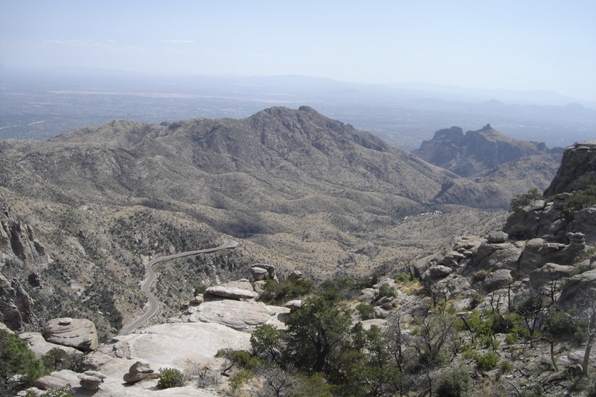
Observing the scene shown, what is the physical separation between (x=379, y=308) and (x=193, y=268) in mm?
75129

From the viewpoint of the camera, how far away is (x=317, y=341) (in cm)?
2784

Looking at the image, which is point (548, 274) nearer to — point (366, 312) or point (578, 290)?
point (578, 290)

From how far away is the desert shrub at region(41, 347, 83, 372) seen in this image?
2536 centimetres

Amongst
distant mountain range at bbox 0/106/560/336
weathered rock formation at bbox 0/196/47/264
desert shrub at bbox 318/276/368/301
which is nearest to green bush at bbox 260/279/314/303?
desert shrub at bbox 318/276/368/301

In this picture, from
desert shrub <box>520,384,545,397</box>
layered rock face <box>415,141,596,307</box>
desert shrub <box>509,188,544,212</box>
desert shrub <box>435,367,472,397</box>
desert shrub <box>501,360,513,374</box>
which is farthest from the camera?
desert shrub <box>509,188,544,212</box>

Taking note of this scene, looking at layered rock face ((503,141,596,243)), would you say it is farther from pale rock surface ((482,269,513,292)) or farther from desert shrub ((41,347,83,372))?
desert shrub ((41,347,83,372))

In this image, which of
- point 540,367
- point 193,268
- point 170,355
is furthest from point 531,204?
point 193,268

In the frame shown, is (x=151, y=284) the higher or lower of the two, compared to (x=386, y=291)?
lower

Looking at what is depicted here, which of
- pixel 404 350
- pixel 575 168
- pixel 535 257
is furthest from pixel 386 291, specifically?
pixel 575 168

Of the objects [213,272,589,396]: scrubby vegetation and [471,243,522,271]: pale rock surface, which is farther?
[471,243,522,271]: pale rock surface

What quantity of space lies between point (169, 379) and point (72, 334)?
487 inches

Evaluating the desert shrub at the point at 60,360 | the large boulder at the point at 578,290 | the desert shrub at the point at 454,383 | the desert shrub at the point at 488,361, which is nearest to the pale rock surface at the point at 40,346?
the desert shrub at the point at 60,360

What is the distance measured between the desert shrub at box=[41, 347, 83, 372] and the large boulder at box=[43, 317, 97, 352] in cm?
263

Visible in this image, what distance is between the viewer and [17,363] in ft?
80.5
